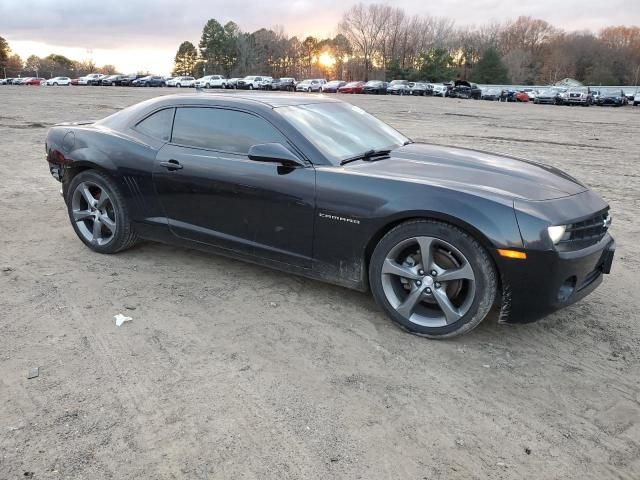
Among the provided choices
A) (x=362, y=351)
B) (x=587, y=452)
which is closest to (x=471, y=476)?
(x=587, y=452)

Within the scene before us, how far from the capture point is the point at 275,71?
4304 inches

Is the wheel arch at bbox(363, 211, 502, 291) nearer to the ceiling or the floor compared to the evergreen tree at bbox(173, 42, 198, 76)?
nearer to the floor

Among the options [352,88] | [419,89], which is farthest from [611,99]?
[352,88]

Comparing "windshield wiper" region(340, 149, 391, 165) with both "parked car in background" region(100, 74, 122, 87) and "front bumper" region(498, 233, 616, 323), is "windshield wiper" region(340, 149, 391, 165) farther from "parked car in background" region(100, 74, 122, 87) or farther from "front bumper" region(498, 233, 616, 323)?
"parked car in background" region(100, 74, 122, 87)

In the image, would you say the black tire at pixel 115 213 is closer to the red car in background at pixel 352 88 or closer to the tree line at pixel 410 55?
the red car in background at pixel 352 88

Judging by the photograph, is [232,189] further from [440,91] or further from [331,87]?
[331,87]

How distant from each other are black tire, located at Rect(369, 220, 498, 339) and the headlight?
37cm

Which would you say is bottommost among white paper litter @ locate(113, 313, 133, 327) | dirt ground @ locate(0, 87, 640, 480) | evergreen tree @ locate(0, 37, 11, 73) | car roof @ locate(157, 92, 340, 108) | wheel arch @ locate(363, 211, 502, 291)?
dirt ground @ locate(0, 87, 640, 480)

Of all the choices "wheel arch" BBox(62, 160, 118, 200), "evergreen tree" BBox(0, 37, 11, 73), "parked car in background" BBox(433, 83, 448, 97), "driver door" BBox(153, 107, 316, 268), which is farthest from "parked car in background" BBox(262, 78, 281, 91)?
"evergreen tree" BBox(0, 37, 11, 73)

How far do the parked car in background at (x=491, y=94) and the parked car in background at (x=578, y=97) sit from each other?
8603mm

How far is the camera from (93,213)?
4895 mm

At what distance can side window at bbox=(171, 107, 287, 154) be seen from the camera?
13.1 ft

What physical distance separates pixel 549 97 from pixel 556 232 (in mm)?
45103

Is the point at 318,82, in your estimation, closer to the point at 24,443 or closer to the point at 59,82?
the point at 59,82
